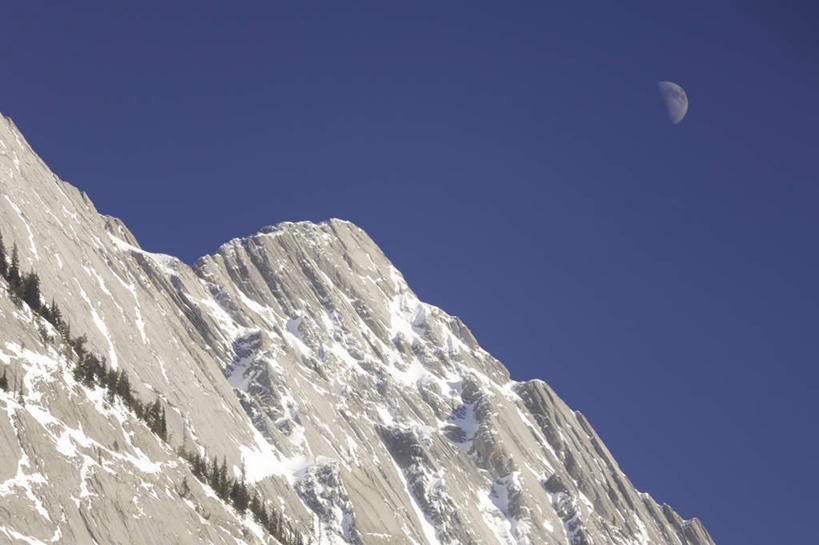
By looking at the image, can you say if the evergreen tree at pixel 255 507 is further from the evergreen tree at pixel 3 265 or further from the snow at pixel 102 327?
the evergreen tree at pixel 3 265

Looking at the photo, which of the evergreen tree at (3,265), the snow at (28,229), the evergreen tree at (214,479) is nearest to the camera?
the evergreen tree at (3,265)

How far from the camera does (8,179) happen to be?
191000mm

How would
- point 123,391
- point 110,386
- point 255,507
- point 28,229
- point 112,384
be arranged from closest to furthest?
point 110,386 → point 112,384 → point 123,391 → point 255,507 → point 28,229

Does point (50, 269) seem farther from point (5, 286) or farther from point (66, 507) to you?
point (66, 507)

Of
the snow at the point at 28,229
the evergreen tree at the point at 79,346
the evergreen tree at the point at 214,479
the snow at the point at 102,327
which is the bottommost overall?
the evergreen tree at the point at 214,479

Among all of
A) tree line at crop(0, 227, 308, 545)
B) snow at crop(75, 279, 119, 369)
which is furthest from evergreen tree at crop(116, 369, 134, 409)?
snow at crop(75, 279, 119, 369)

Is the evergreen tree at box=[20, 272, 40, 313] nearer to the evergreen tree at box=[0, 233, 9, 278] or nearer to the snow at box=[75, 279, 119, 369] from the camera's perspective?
the evergreen tree at box=[0, 233, 9, 278]

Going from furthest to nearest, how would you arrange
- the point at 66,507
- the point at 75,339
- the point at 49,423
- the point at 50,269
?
the point at 50,269
the point at 75,339
the point at 49,423
the point at 66,507

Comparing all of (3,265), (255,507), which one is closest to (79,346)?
(3,265)

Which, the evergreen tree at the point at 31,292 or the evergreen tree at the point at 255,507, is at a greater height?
the evergreen tree at the point at 31,292

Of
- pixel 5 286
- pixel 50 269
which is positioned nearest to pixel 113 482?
pixel 5 286

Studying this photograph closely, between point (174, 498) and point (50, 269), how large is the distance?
70.9m

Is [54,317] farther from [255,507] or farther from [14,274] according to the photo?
[255,507]

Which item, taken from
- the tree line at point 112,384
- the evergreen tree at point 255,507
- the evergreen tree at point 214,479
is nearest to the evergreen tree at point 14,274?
the tree line at point 112,384
